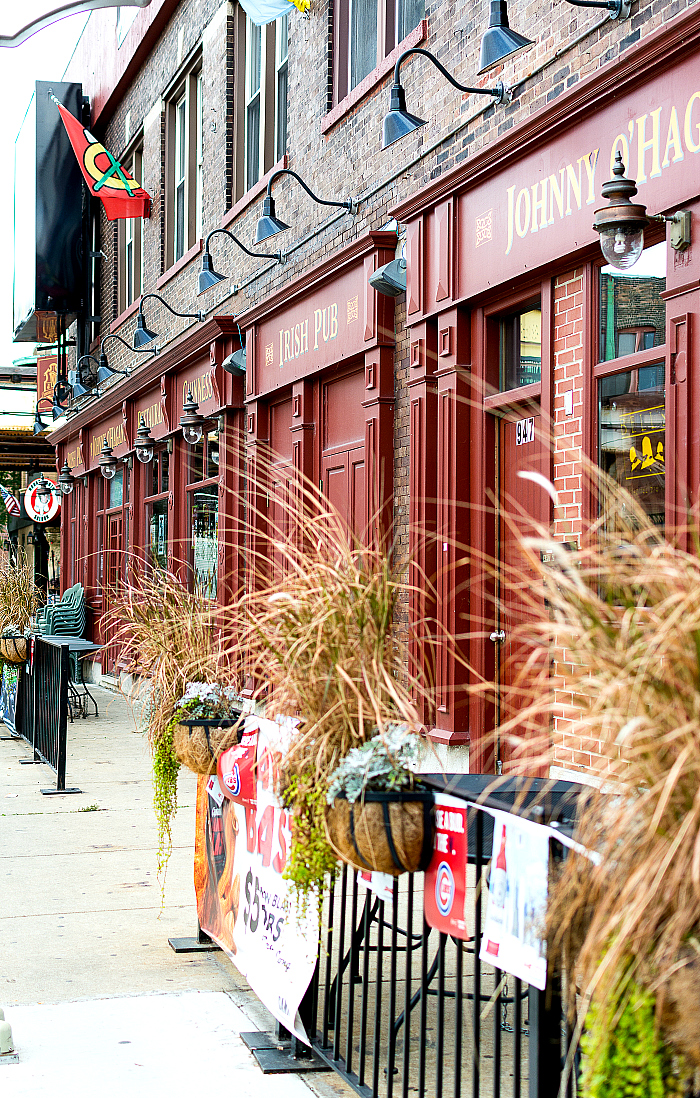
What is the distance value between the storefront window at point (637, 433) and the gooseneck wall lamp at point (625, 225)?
686mm

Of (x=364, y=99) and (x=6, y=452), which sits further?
(x=6, y=452)

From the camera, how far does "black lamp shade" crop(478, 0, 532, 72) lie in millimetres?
6941

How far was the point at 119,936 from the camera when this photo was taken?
5.73 m

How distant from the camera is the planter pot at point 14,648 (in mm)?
12406

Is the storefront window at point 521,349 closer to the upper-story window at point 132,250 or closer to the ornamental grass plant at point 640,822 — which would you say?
the ornamental grass plant at point 640,822

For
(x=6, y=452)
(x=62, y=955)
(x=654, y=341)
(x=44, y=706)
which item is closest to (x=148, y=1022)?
(x=62, y=955)

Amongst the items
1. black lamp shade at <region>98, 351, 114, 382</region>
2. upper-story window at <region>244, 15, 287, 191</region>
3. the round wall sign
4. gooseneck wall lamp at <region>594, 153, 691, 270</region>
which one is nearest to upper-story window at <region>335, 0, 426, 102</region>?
upper-story window at <region>244, 15, 287, 191</region>

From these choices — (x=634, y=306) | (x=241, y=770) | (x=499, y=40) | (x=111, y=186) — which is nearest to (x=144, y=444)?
(x=111, y=186)

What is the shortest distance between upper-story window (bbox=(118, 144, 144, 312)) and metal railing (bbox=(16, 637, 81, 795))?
8597mm

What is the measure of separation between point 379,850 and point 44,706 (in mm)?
8041

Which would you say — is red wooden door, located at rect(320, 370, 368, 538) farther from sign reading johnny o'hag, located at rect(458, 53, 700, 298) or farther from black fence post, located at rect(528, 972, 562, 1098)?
black fence post, located at rect(528, 972, 562, 1098)

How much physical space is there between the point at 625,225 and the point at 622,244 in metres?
0.09

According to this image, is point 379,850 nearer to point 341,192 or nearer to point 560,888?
point 560,888

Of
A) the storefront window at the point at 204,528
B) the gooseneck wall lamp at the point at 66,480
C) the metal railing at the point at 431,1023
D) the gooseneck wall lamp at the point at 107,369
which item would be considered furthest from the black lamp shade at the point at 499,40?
the gooseneck wall lamp at the point at 66,480
